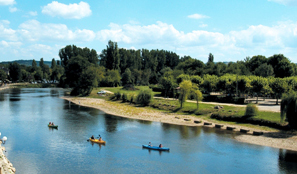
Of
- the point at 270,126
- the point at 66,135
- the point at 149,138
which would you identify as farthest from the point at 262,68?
the point at 66,135

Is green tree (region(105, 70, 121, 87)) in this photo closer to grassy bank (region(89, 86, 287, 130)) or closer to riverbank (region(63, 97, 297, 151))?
riverbank (region(63, 97, 297, 151))

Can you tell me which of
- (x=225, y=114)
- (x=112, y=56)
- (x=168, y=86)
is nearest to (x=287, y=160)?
(x=225, y=114)

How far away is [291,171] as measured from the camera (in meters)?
32.2

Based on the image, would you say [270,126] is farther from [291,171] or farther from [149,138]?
[149,138]

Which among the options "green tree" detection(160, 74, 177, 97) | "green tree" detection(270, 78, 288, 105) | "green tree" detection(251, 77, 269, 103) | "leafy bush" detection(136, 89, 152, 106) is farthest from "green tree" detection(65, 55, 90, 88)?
"green tree" detection(270, 78, 288, 105)

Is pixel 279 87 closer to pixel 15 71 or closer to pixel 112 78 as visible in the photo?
pixel 112 78

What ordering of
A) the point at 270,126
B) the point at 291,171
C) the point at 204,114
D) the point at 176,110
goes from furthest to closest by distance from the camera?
the point at 176,110, the point at 204,114, the point at 270,126, the point at 291,171

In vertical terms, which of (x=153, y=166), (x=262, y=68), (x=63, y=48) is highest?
(x=63, y=48)

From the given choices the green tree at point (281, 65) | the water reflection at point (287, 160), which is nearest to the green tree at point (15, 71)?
the green tree at point (281, 65)

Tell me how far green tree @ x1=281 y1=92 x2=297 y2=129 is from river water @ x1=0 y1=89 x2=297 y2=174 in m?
9.99

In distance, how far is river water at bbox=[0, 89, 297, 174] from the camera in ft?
107

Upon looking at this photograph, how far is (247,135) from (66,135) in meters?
33.1

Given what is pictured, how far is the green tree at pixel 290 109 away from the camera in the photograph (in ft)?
Result: 154

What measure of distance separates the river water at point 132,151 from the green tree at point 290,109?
999 centimetres
